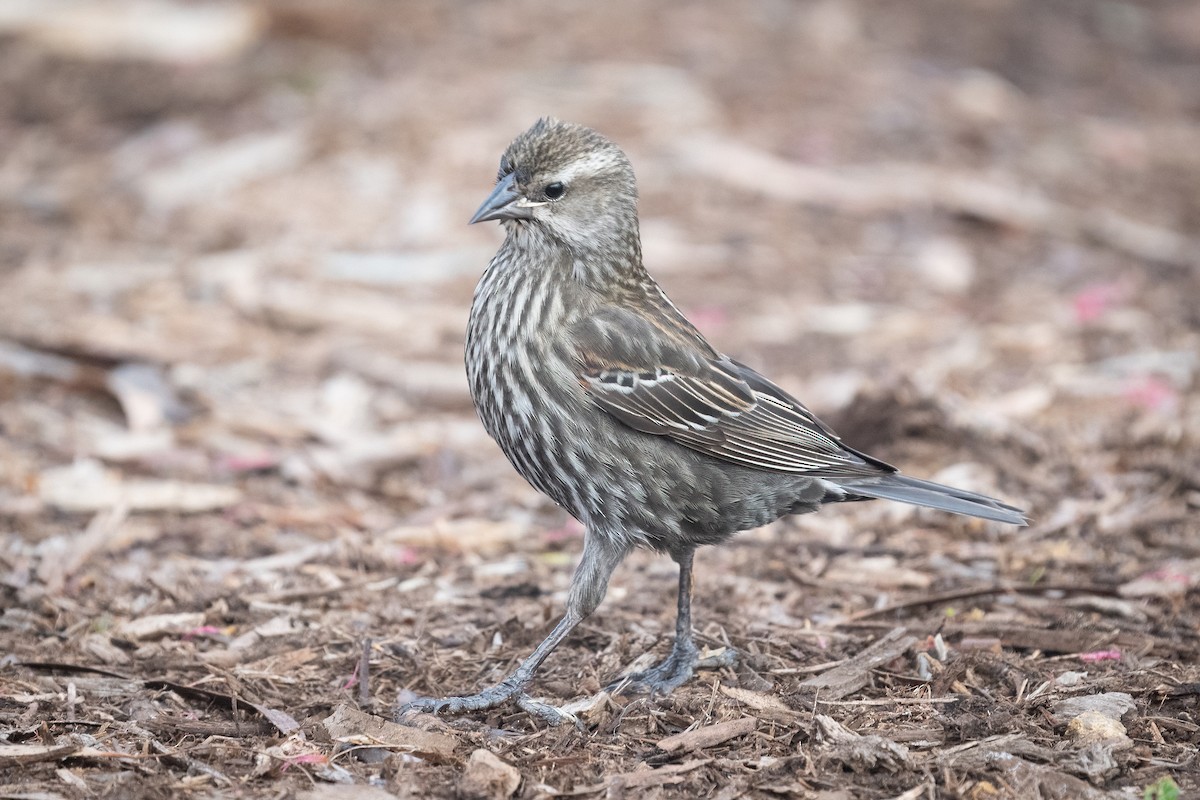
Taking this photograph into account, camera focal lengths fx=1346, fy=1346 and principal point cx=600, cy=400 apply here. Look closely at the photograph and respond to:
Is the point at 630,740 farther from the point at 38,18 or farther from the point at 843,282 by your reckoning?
Result: the point at 38,18

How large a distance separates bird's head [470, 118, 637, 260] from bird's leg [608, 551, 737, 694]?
124 cm

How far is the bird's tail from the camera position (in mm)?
4828

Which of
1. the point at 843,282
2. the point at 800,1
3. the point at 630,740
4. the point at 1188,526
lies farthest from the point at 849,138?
the point at 630,740

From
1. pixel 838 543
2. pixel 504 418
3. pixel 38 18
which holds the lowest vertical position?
pixel 838 543

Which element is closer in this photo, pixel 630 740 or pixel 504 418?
pixel 630 740

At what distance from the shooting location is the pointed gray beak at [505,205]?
16.1ft

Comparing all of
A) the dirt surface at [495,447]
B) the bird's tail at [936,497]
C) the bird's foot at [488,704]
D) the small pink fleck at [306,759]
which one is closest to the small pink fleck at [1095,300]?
the dirt surface at [495,447]

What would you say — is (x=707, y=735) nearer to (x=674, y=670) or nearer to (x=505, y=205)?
(x=674, y=670)

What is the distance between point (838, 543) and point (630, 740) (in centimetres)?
208

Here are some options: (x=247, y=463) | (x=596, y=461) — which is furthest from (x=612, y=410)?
(x=247, y=463)

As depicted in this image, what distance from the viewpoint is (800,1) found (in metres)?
13.1

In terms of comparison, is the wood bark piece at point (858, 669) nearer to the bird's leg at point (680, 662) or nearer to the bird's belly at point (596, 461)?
the bird's leg at point (680, 662)

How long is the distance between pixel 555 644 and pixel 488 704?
1.15ft

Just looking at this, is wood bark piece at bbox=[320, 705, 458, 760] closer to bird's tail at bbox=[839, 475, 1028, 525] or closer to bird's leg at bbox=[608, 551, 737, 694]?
bird's leg at bbox=[608, 551, 737, 694]
